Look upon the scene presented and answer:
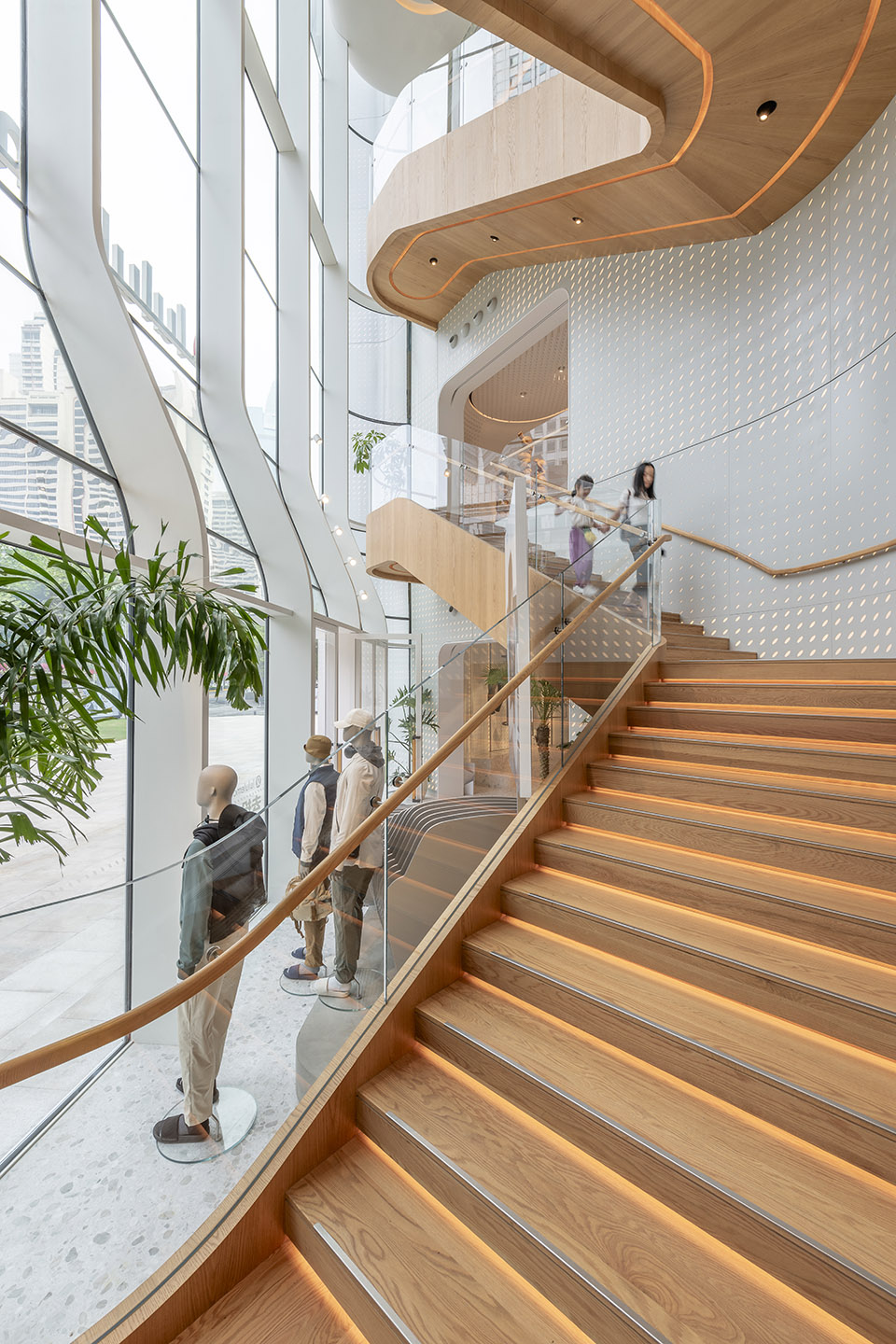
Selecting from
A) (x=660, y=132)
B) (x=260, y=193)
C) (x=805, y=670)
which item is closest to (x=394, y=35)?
(x=260, y=193)

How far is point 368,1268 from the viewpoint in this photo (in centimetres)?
162

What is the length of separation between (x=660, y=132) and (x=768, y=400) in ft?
7.79

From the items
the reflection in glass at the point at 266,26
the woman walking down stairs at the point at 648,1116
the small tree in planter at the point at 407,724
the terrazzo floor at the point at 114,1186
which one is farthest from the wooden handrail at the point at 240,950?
the reflection in glass at the point at 266,26

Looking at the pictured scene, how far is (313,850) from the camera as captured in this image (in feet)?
8.44

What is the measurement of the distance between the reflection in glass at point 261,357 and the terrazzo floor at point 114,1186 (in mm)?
6567

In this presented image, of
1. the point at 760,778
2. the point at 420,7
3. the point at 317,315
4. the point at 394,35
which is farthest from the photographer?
the point at 317,315

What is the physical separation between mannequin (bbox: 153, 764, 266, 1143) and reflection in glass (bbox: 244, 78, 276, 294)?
7529 millimetres

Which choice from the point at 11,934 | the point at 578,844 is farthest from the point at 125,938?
the point at 578,844

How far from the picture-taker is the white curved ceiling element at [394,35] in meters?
9.23

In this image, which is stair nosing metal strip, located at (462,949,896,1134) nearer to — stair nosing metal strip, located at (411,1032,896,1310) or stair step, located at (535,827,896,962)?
stair nosing metal strip, located at (411,1032,896,1310)

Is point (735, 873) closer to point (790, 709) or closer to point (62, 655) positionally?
point (790, 709)

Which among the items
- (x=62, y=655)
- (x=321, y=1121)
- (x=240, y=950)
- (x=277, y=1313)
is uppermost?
(x=62, y=655)

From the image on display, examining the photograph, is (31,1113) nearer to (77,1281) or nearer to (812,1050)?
(77,1281)

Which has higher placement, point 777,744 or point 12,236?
point 12,236
